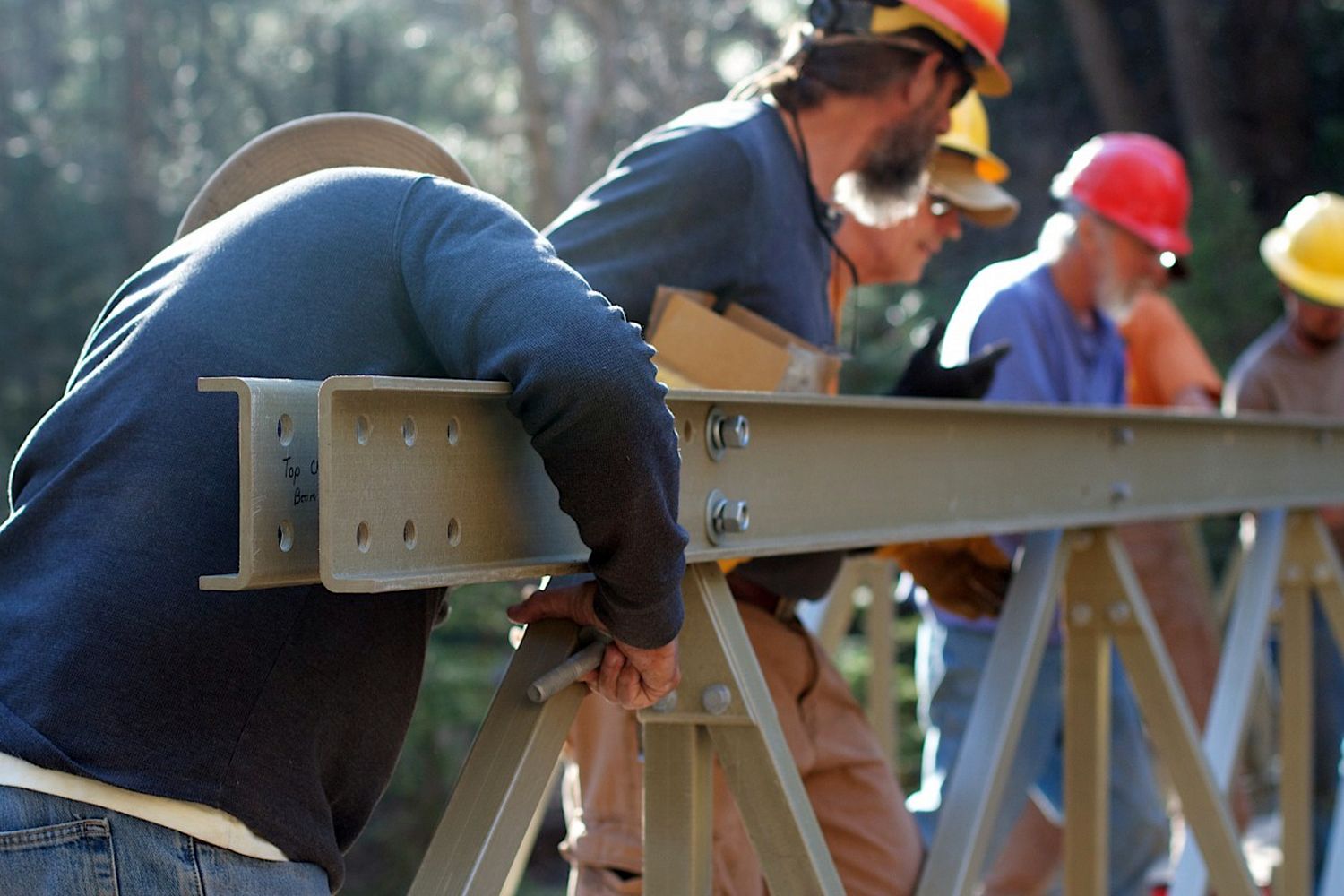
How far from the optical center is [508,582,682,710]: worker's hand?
191cm

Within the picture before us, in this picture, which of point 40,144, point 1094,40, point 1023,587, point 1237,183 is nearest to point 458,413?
point 1023,587

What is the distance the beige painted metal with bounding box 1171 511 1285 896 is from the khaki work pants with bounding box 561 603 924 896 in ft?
3.52

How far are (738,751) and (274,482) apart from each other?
90 cm

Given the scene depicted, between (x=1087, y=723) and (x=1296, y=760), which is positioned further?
(x=1296, y=760)

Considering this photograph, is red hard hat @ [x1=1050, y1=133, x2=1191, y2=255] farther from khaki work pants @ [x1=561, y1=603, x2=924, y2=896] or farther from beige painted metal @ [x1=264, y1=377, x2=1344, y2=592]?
khaki work pants @ [x1=561, y1=603, x2=924, y2=896]

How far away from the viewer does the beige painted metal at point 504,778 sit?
1.79 metres

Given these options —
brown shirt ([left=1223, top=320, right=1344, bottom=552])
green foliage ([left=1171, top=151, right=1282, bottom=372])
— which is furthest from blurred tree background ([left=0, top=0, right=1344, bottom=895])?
brown shirt ([left=1223, top=320, right=1344, bottom=552])

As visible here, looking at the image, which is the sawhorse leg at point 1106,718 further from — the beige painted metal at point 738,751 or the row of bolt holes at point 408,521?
the row of bolt holes at point 408,521

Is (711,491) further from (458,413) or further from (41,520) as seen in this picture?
(41,520)

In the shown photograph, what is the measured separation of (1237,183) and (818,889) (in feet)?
32.0

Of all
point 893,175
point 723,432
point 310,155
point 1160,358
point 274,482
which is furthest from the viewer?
point 1160,358

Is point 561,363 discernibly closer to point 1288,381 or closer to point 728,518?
point 728,518

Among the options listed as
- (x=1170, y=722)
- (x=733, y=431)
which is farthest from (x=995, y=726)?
(x=733, y=431)

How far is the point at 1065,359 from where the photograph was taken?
14.8 feet
